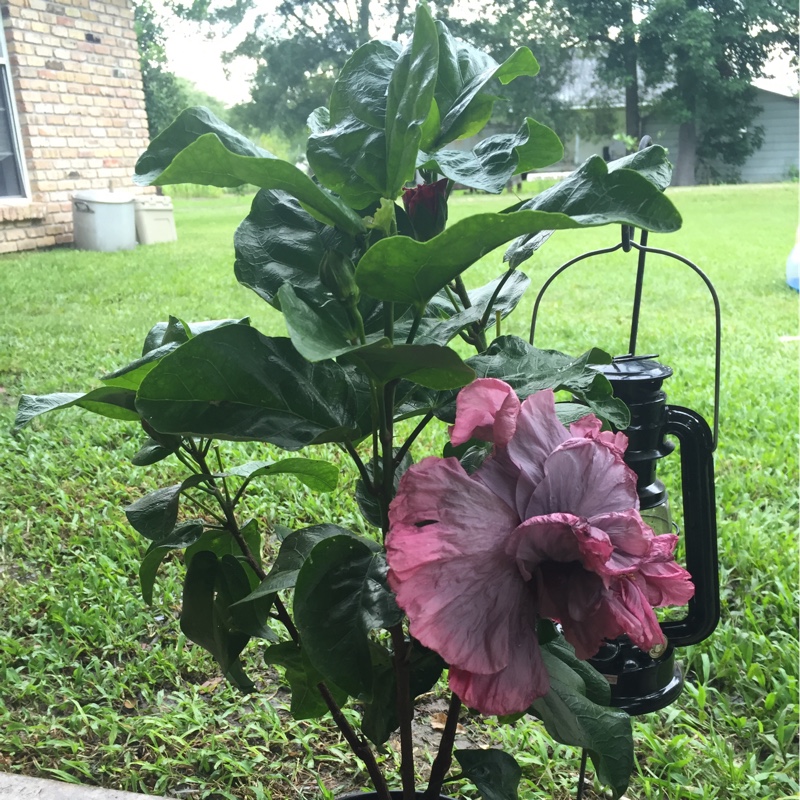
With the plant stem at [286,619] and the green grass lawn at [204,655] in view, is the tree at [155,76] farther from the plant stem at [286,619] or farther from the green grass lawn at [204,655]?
the plant stem at [286,619]

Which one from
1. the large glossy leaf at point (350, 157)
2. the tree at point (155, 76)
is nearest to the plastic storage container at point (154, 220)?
the tree at point (155, 76)

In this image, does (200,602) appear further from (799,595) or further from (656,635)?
(799,595)

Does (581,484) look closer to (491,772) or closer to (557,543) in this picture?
(557,543)

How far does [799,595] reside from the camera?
5.01 ft

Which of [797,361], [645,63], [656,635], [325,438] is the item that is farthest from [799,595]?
[645,63]

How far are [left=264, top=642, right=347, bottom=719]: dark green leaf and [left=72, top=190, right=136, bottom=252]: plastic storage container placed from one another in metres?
4.84

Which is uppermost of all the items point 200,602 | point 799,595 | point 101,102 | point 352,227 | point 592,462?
point 101,102

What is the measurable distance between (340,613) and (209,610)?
0.63 feet

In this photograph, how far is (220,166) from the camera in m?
0.42

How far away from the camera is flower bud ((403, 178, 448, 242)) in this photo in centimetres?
54

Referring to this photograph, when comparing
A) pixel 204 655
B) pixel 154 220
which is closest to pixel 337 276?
pixel 204 655

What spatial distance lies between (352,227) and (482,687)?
0.89 ft

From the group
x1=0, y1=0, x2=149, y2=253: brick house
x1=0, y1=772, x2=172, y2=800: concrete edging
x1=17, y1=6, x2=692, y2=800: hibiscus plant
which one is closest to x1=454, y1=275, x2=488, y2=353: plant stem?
x1=17, y1=6, x2=692, y2=800: hibiscus plant

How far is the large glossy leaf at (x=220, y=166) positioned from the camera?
1.34ft
